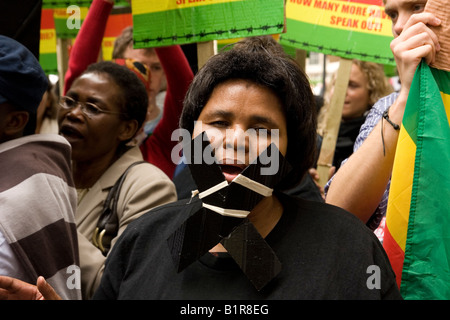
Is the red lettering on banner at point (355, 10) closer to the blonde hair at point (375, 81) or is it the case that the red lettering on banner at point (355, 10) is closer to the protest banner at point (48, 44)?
the blonde hair at point (375, 81)

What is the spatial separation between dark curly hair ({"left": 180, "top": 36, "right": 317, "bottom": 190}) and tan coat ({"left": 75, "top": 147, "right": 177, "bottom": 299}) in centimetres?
71

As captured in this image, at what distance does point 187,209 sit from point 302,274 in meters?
0.36

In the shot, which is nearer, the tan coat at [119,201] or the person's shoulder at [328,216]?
the person's shoulder at [328,216]

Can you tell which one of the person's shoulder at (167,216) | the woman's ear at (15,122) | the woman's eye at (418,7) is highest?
the woman's eye at (418,7)

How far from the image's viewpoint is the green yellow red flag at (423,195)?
1.57 m

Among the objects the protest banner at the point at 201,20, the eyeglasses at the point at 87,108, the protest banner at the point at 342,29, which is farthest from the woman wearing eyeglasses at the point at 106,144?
the protest banner at the point at 342,29

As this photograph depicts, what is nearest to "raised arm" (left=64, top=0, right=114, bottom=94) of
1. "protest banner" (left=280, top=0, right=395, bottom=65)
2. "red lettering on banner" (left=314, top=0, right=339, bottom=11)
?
"protest banner" (left=280, top=0, right=395, bottom=65)

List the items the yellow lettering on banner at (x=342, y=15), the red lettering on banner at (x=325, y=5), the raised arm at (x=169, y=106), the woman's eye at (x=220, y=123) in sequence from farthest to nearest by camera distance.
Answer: the red lettering on banner at (x=325, y=5) → the yellow lettering on banner at (x=342, y=15) → the raised arm at (x=169, y=106) → the woman's eye at (x=220, y=123)

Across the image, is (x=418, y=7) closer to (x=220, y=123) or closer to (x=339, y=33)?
(x=220, y=123)

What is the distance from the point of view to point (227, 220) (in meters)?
1.36

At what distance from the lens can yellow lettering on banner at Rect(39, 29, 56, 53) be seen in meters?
4.15

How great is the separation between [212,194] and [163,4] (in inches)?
50.6

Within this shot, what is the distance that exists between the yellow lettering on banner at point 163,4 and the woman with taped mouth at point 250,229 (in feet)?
2.85

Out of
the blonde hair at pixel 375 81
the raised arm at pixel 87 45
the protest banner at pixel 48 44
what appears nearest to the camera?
the raised arm at pixel 87 45
